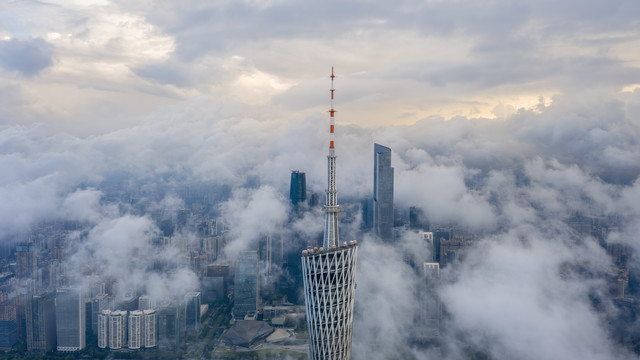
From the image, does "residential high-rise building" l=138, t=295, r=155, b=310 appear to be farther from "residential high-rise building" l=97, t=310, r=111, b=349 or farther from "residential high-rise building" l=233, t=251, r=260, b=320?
"residential high-rise building" l=233, t=251, r=260, b=320

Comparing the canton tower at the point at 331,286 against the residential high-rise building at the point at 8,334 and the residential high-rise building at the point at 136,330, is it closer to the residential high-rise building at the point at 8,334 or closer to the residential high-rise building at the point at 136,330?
the residential high-rise building at the point at 136,330

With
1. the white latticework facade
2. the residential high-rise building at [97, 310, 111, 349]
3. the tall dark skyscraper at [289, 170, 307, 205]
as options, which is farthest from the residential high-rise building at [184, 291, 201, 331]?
the tall dark skyscraper at [289, 170, 307, 205]

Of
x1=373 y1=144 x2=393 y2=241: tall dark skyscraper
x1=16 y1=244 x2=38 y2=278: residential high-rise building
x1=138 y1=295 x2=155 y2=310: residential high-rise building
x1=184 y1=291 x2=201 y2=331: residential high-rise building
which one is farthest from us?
x1=373 y1=144 x2=393 y2=241: tall dark skyscraper

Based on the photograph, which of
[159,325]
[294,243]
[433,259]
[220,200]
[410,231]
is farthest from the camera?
[220,200]

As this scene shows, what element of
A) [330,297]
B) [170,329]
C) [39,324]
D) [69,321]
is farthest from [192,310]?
[330,297]

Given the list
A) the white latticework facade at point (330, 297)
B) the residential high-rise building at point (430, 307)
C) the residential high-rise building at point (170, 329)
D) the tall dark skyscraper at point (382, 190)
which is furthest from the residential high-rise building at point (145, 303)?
the tall dark skyscraper at point (382, 190)

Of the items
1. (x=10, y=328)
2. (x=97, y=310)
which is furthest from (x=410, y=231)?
(x=10, y=328)

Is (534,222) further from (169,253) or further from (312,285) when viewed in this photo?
(169,253)
